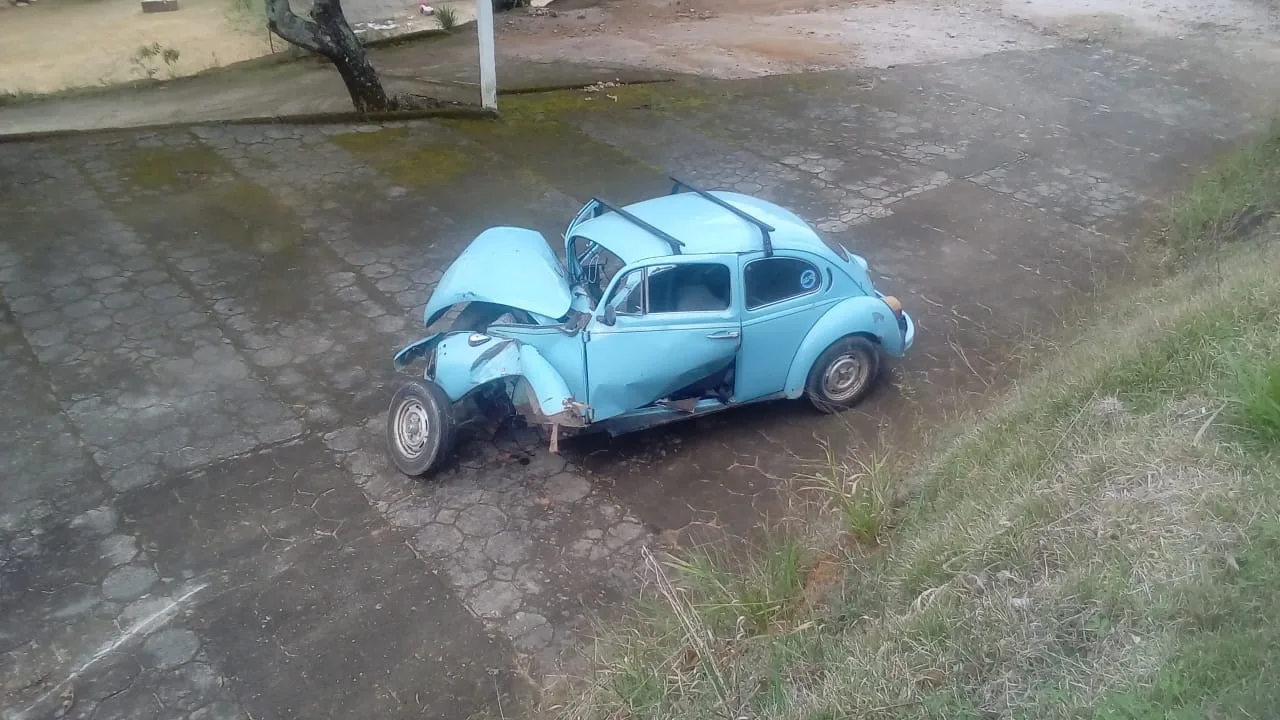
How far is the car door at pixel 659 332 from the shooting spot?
246 inches

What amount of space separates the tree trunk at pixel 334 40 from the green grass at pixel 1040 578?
904 centimetres

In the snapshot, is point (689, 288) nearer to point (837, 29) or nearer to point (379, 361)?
point (379, 361)

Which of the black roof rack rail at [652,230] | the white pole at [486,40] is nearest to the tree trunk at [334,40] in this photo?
the white pole at [486,40]

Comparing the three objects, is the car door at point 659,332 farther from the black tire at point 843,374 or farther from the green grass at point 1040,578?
the green grass at point 1040,578

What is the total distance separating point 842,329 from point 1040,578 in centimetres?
310

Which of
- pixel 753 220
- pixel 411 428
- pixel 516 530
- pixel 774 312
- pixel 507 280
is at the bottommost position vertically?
pixel 516 530

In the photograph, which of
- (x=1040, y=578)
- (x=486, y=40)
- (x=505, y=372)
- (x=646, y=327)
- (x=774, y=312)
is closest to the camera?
(x=1040, y=578)

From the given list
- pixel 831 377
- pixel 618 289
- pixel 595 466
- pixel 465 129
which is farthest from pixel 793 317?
pixel 465 129

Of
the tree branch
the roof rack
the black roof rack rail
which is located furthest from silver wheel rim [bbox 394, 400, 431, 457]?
the tree branch

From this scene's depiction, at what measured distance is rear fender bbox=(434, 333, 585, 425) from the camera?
20.1 ft

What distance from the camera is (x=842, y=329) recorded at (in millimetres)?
→ 6844

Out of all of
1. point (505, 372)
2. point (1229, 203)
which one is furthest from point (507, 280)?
point (1229, 203)

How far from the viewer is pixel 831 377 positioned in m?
7.05

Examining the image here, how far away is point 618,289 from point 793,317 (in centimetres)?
130
